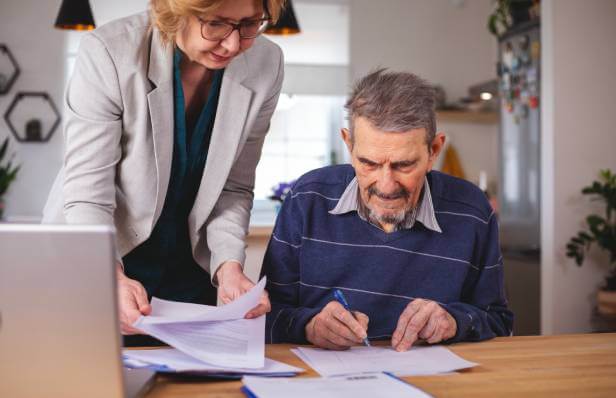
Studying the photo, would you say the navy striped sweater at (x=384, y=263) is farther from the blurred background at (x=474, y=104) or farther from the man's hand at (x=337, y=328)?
the blurred background at (x=474, y=104)

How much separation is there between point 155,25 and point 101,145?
27 cm

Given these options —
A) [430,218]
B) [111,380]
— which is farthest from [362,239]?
[111,380]

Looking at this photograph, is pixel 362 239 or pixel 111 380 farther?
pixel 362 239

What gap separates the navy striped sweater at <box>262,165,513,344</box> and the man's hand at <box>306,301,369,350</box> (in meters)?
0.21

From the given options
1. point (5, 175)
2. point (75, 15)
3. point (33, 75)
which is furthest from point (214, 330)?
point (33, 75)

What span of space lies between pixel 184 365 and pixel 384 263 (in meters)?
0.65

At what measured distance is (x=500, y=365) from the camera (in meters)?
1.35

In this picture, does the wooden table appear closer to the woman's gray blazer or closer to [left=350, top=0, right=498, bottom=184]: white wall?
the woman's gray blazer

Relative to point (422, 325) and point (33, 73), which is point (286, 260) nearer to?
point (422, 325)

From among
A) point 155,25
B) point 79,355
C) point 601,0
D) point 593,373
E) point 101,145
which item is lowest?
point 593,373

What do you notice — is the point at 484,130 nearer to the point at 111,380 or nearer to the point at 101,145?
the point at 101,145

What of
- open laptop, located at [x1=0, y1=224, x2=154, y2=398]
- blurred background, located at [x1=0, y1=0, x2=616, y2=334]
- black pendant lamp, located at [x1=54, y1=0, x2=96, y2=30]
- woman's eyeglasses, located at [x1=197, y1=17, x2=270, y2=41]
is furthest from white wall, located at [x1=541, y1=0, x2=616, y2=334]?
open laptop, located at [x1=0, y1=224, x2=154, y2=398]

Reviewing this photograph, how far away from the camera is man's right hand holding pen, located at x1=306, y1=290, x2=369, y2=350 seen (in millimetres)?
1412

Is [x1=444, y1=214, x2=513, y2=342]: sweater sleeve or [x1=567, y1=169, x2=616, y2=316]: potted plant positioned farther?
[x1=567, y1=169, x2=616, y2=316]: potted plant
